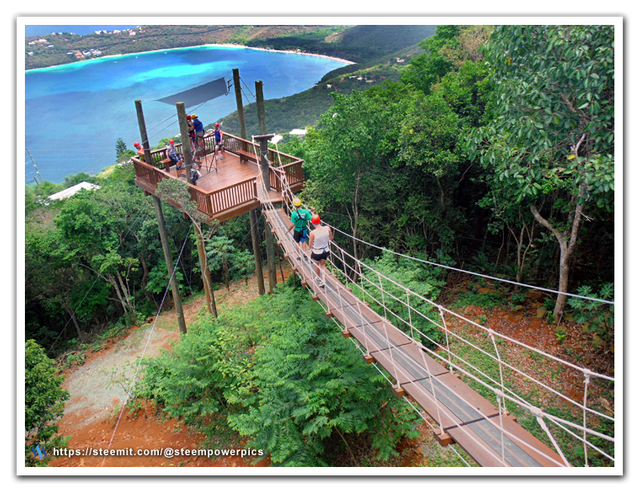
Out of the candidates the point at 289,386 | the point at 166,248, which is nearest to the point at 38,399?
the point at 289,386

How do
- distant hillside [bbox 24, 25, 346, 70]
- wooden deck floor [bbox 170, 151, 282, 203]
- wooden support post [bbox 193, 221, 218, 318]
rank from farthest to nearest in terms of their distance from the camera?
distant hillside [bbox 24, 25, 346, 70] → wooden support post [bbox 193, 221, 218, 318] → wooden deck floor [bbox 170, 151, 282, 203]

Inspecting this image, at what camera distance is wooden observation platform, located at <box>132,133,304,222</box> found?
25.1 feet

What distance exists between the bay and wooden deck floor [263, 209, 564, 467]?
12.8 meters

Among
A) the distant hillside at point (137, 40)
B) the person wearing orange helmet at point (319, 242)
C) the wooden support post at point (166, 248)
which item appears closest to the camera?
the person wearing orange helmet at point (319, 242)

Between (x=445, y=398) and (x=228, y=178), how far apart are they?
6.33m

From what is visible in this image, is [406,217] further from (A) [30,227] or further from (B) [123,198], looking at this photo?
(A) [30,227]

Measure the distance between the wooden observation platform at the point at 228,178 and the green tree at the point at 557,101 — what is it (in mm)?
3866

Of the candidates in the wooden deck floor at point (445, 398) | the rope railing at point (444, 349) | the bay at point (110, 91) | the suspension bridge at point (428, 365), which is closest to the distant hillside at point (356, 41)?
the bay at point (110, 91)

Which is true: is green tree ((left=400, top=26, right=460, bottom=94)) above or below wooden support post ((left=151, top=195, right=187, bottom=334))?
above

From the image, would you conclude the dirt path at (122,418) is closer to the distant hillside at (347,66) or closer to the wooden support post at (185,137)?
the wooden support post at (185,137)

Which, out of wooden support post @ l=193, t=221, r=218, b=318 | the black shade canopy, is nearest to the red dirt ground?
wooden support post @ l=193, t=221, r=218, b=318

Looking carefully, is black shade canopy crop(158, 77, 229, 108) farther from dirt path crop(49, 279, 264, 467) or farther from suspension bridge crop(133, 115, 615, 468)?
dirt path crop(49, 279, 264, 467)

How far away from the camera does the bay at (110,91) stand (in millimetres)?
16219

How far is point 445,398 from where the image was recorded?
13.3 feet
